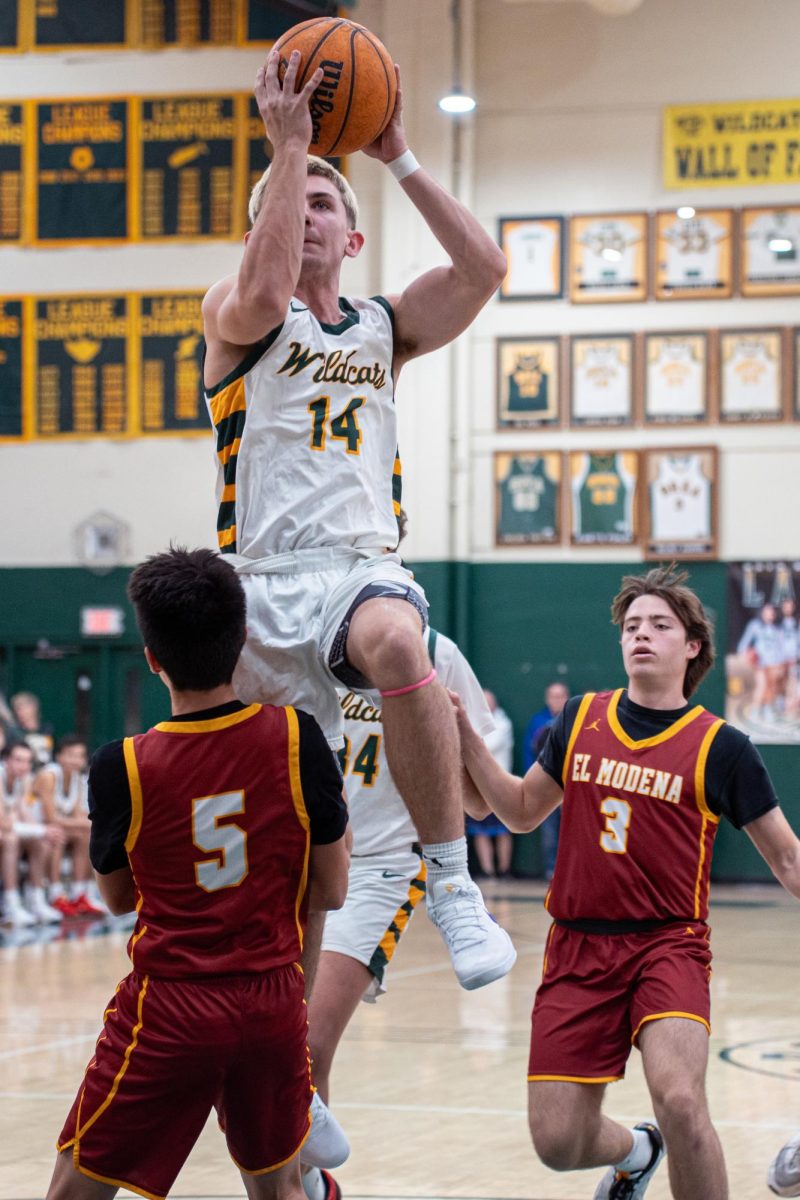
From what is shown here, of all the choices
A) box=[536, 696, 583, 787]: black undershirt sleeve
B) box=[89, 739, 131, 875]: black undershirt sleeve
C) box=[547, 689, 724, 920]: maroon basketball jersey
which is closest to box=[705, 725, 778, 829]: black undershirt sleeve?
box=[547, 689, 724, 920]: maroon basketball jersey

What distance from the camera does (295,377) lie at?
4.01 m

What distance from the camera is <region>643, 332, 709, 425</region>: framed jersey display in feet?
54.1

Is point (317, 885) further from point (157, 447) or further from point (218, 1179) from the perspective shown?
point (157, 447)

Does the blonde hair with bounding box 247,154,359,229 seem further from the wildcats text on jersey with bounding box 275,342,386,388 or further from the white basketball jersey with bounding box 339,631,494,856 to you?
the white basketball jersey with bounding box 339,631,494,856

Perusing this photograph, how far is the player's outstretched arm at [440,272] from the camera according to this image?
408 cm

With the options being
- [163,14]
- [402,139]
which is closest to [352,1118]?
[402,139]

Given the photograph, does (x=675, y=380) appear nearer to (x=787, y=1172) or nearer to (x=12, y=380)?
(x=12, y=380)

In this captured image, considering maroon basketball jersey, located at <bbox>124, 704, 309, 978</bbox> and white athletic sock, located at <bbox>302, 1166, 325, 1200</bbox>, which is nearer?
maroon basketball jersey, located at <bbox>124, 704, 309, 978</bbox>

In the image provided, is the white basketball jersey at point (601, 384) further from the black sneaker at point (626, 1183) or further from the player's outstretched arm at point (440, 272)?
the player's outstretched arm at point (440, 272)

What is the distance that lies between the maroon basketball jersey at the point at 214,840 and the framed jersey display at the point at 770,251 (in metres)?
13.9

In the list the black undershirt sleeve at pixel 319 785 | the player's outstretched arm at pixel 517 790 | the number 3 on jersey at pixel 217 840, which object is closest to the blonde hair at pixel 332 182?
the black undershirt sleeve at pixel 319 785

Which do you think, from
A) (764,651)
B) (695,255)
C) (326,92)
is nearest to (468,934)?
(326,92)

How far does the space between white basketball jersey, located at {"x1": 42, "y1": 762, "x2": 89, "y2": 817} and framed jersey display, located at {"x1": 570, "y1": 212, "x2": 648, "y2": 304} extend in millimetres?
6987

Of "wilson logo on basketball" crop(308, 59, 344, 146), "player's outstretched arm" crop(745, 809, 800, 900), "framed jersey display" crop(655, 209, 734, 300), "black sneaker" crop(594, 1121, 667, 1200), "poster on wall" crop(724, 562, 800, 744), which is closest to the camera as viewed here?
"wilson logo on basketball" crop(308, 59, 344, 146)
